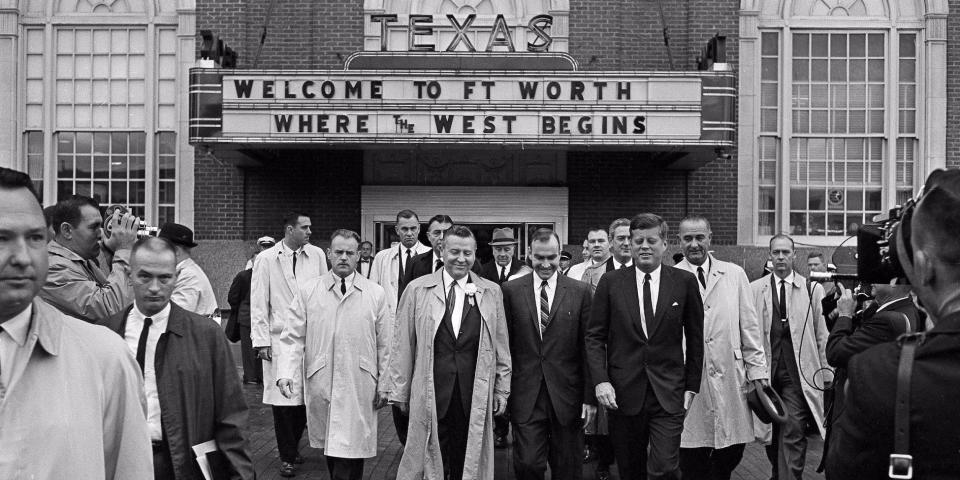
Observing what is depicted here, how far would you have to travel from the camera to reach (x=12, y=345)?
2.21 meters

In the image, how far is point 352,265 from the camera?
24.8 ft

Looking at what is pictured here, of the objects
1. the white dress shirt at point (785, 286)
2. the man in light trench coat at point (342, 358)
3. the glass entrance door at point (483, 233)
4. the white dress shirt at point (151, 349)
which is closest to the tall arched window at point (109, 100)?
the glass entrance door at point (483, 233)

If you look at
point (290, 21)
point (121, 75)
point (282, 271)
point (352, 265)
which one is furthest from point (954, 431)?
point (121, 75)

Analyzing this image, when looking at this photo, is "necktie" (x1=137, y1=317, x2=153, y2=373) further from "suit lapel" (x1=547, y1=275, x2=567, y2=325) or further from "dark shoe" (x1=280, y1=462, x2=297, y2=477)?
"dark shoe" (x1=280, y1=462, x2=297, y2=477)

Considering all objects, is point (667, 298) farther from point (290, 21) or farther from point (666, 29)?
point (290, 21)

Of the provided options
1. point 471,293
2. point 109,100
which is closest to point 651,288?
point 471,293

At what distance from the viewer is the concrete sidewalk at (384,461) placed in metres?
→ 8.13

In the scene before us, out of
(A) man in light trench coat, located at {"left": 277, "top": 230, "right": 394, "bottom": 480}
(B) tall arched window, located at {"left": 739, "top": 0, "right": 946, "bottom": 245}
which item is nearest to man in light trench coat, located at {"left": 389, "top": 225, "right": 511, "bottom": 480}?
(A) man in light trench coat, located at {"left": 277, "top": 230, "right": 394, "bottom": 480}

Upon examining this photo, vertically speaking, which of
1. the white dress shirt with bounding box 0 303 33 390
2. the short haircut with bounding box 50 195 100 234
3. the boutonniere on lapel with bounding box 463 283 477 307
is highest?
the short haircut with bounding box 50 195 100 234

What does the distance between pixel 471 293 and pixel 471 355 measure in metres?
0.46

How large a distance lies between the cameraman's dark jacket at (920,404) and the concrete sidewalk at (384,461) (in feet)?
19.3

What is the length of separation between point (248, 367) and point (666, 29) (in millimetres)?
8875

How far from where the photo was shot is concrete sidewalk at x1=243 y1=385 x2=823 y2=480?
26.7 ft

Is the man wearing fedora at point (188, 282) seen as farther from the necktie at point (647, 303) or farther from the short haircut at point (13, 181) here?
the short haircut at point (13, 181)
